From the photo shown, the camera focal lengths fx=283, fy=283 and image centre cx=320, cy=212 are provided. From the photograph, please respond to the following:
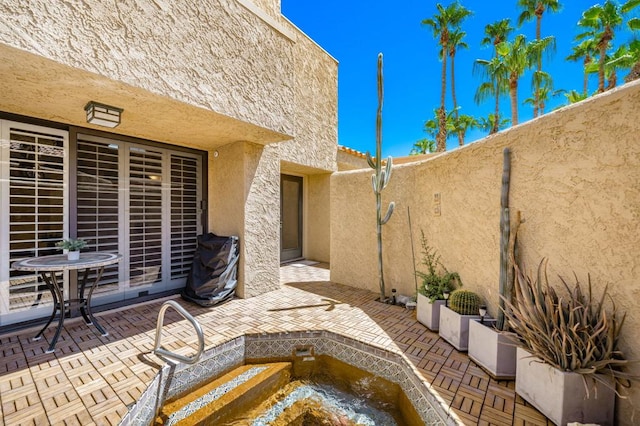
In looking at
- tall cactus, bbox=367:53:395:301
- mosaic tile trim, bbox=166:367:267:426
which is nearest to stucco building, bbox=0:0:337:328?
tall cactus, bbox=367:53:395:301

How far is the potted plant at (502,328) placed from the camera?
387 centimetres

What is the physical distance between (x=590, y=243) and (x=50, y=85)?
7307 millimetres

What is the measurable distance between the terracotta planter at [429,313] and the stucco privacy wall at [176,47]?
4.68 meters

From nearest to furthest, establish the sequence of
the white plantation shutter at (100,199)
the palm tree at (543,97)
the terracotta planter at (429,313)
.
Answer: the terracotta planter at (429,313) → the white plantation shutter at (100,199) → the palm tree at (543,97)

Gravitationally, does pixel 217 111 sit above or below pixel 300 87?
below

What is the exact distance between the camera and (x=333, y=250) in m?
8.97

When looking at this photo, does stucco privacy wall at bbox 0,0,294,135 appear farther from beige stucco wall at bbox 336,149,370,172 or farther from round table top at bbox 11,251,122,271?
beige stucco wall at bbox 336,149,370,172

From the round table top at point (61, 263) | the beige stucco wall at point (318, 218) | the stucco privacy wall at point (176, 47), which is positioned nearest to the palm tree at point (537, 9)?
the beige stucco wall at point (318, 218)

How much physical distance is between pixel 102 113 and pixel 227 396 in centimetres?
481

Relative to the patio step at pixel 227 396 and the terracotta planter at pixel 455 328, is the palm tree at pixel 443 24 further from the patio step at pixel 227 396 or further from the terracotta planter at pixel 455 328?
the patio step at pixel 227 396

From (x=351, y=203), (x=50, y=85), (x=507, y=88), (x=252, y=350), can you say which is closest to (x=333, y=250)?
(x=351, y=203)

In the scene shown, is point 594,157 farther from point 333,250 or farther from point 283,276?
point 283,276

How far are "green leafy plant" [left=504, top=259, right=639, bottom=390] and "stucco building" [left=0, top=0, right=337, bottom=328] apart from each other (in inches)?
216

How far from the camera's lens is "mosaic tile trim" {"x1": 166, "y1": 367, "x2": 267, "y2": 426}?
3539 millimetres
